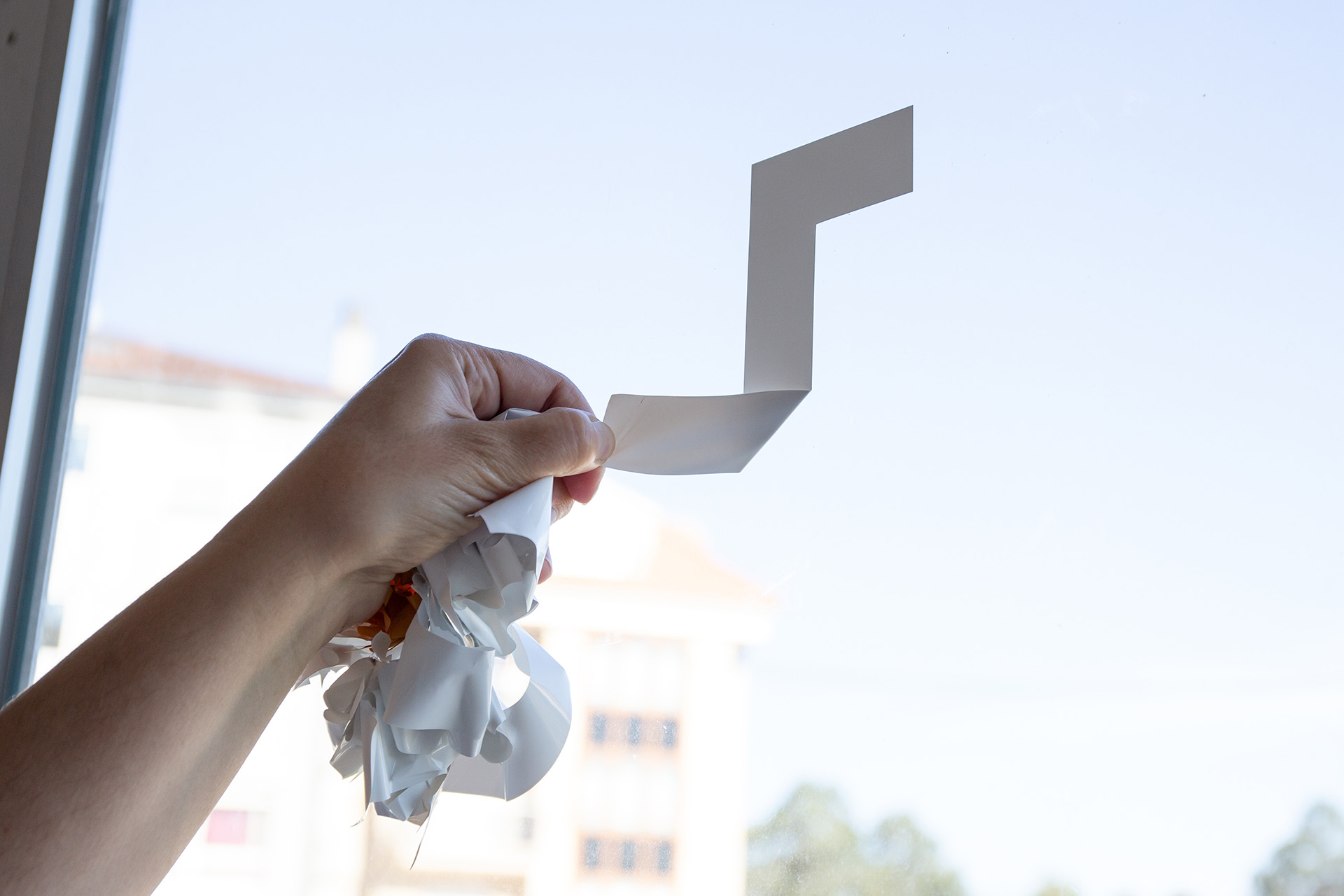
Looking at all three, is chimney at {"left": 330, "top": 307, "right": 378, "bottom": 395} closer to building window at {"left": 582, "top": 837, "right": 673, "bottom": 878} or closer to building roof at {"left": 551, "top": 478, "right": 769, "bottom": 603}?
building roof at {"left": 551, "top": 478, "right": 769, "bottom": 603}

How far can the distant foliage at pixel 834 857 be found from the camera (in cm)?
54

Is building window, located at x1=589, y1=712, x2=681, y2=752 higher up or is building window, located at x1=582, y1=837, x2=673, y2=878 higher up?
building window, located at x1=589, y1=712, x2=681, y2=752

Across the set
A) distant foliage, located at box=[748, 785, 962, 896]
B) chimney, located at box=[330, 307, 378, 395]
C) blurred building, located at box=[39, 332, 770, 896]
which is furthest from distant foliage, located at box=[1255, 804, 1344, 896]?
chimney, located at box=[330, 307, 378, 395]

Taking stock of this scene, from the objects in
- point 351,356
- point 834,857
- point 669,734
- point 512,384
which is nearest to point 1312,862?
point 834,857

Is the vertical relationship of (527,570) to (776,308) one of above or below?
below

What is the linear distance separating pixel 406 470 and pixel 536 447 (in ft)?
0.21

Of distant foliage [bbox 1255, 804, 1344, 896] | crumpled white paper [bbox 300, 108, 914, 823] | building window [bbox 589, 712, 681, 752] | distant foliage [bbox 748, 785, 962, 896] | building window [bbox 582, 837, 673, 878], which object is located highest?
crumpled white paper [bbox 300, 108, 914, 823]

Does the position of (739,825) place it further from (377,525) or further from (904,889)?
(377,525)

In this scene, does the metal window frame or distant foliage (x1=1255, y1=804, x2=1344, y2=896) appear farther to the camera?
the metal window frame

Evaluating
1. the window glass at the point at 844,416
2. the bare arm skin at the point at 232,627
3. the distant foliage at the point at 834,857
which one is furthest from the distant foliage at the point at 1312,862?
the bare arm skin at the point at 232,627

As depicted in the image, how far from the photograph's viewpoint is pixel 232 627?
1.56 ft

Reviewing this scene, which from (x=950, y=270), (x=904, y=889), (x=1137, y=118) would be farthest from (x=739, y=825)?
(x=1137, y=118)

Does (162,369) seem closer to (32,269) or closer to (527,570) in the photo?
(32,269)

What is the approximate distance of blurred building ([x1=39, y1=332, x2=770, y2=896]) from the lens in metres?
0.61
